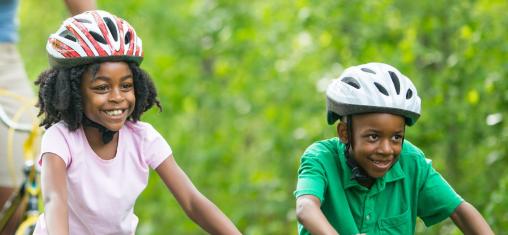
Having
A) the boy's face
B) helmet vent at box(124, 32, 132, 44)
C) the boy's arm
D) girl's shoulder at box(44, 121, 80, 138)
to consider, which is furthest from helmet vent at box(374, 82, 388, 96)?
the boy's arm

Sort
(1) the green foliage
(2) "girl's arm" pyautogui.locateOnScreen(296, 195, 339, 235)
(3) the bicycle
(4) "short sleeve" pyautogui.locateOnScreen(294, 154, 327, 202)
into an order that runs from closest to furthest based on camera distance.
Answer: (2) "girl's arm" pyautogui.locateOnScreen(296, 195, 339, 235), (4) "short sleeve" pyautogui.locateOnScreen(294, 154, 327, 202), (3) the bicycle, (1) the green foliage

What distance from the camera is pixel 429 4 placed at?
9.59m

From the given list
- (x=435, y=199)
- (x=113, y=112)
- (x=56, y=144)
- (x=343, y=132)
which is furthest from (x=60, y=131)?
(x=435, y=199)

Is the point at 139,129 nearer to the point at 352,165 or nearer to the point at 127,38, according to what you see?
the point at 127,38

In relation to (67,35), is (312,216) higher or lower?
lower

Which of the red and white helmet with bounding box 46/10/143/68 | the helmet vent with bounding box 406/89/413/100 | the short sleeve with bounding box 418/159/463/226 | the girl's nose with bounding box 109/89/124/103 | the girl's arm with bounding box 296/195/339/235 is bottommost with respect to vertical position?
the girl's arm with bounding box 296/195/339/235

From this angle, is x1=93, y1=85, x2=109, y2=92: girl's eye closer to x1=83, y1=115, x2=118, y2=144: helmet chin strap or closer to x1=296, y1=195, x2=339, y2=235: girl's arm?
x1=83, y1=115, x2=118, y2=144: helmet chin strap

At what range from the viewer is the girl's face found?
508cm

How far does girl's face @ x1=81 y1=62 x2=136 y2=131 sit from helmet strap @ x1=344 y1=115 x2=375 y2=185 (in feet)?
3.25

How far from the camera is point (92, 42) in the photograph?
16.8 ft

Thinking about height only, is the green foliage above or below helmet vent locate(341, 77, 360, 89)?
above

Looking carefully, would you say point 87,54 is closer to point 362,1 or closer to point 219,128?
point 362,1

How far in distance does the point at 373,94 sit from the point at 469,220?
2.34 ft

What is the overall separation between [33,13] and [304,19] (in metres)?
6.68
